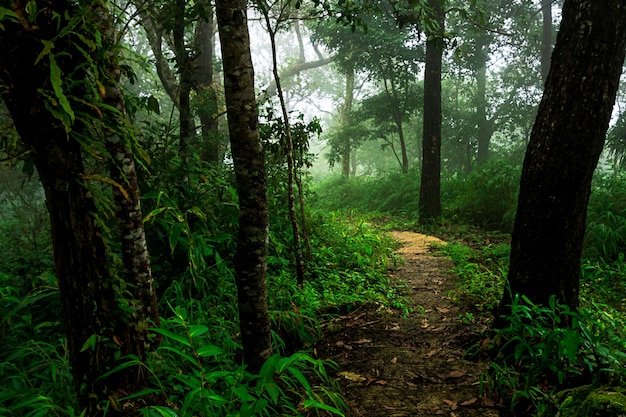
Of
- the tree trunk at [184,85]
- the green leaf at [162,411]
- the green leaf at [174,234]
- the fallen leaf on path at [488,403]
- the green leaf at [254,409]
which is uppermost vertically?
the tree trunk at [184,85]

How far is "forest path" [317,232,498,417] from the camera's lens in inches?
109

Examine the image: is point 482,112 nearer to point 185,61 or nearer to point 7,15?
point 185,61

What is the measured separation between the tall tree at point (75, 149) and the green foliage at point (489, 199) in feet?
26.6

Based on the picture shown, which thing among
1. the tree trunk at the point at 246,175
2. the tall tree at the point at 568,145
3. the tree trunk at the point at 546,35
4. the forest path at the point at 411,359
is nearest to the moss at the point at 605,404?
the forest path at the point at 411,359

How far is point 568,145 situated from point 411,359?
7.35 ft

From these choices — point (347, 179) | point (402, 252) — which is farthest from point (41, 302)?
point (347, 179)

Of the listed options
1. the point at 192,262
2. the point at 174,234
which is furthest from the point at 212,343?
the point at 174,234

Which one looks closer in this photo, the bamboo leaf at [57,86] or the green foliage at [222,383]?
the bamboo leaf at [57,86]

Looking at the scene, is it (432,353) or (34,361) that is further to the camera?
(432,353)

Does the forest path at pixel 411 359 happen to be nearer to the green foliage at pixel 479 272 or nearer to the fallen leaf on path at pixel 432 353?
the fallen leaf on path at pixel 432 353

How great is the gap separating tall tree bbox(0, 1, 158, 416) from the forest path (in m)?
1.72

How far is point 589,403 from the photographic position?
2150 mm

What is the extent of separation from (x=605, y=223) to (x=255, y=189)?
6.25m

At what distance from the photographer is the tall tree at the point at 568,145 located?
117 inches
